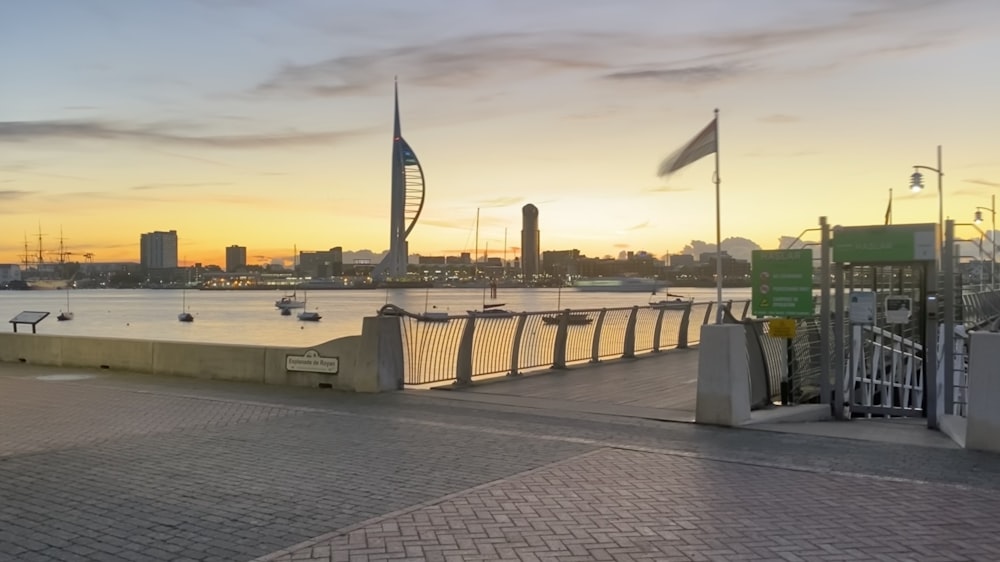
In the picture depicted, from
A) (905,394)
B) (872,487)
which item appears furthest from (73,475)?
(905,394)

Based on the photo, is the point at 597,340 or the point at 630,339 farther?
the point at 630,339

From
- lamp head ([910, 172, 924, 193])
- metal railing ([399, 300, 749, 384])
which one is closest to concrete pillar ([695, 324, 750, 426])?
metal railing ([399, 300, 749, 384])

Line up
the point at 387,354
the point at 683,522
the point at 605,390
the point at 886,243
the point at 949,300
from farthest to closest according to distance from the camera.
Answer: the point at 605,390 → the point at 387,354 → the point at 886,243 → the point at 949,300 → the point at 683,522

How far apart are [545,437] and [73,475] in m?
4.70

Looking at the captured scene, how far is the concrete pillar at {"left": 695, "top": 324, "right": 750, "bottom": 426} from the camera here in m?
9.98

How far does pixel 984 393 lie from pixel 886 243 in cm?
246

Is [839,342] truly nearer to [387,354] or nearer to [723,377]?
[723,377]

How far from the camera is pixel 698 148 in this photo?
16.0 m

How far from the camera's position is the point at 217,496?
6773mm

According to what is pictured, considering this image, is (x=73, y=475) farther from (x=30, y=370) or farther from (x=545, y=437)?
(x=30, y=370)

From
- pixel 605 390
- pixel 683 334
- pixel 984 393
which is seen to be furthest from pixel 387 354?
pixel 683 334

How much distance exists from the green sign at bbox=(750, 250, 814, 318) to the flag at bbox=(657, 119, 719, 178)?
180 inches

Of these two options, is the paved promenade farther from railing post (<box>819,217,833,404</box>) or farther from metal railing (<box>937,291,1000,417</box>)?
metal railing (<box>937,291,1000,417</box>)

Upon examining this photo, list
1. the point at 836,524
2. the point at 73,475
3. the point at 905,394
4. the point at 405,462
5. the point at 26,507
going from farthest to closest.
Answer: the point at 905,394, the point at 405,462, the point at 73,475, the point at 26,507, the point at 836,524
